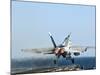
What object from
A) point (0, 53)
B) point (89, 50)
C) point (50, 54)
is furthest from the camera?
point (89, 50)

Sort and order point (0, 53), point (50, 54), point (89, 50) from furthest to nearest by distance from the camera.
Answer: point (89, 50), point (50, 54), point (0, 53)

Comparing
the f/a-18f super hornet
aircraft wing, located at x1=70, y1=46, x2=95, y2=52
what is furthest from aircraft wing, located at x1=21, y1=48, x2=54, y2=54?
aircraft wing, located at x1=70, y1=46, x2=95, y2=52

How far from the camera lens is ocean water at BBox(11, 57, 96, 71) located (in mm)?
1927

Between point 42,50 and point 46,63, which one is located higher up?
point 42,50

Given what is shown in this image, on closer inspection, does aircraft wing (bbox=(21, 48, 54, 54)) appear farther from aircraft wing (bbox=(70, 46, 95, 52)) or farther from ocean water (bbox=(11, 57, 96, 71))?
aircraft wing (bbox=(70, 46, 95, 52))

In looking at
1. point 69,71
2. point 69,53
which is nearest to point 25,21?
point 69,53

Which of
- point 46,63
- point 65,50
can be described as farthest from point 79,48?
point 46,63

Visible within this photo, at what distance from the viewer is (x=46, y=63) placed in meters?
2.02

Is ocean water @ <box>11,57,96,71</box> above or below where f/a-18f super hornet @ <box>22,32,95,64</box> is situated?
below

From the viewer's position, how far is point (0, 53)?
6.23ft

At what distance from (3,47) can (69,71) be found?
72 centimetres

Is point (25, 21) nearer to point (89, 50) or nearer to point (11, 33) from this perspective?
point (11, 33)

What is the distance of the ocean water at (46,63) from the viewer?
1.93 metres

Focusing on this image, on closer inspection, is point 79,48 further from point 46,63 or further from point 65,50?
point 46,63
